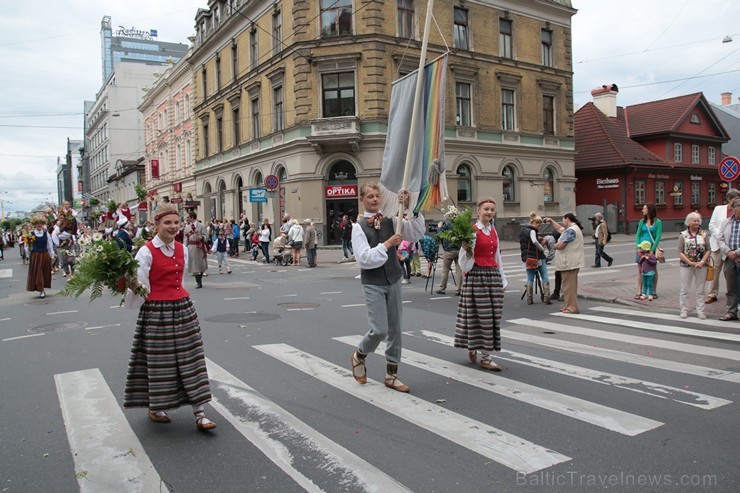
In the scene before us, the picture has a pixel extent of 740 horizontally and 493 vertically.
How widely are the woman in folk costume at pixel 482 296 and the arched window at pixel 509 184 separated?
27.4 m

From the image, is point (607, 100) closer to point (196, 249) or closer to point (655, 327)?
Answer: point (196, 249)

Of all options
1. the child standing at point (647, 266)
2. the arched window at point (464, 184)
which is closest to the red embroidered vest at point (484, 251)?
the child standing at point (647, 266)

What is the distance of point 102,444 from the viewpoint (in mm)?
4473

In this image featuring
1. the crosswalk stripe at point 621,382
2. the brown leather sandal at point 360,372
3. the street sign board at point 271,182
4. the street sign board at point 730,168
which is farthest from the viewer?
the street sign board at point 271,182

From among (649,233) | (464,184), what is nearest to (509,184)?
(464,184)

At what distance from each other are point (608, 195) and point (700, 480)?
37.9 meters

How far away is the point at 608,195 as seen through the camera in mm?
38625

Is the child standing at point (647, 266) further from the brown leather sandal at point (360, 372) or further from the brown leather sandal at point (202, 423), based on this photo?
the brown leather sandal at point (202, 423)

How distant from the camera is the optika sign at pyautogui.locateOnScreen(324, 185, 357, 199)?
2878 cm

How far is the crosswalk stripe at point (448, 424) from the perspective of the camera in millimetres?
4031

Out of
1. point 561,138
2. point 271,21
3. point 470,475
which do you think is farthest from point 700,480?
point 561,138

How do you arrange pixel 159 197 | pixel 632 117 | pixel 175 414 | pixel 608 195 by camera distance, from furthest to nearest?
pixel 159 197 < pixel 632 117 < pixel 608 195 < pixel 175 414

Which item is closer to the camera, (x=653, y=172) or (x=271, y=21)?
(x=271, y=21)

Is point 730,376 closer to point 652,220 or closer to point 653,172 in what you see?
point 652,220
